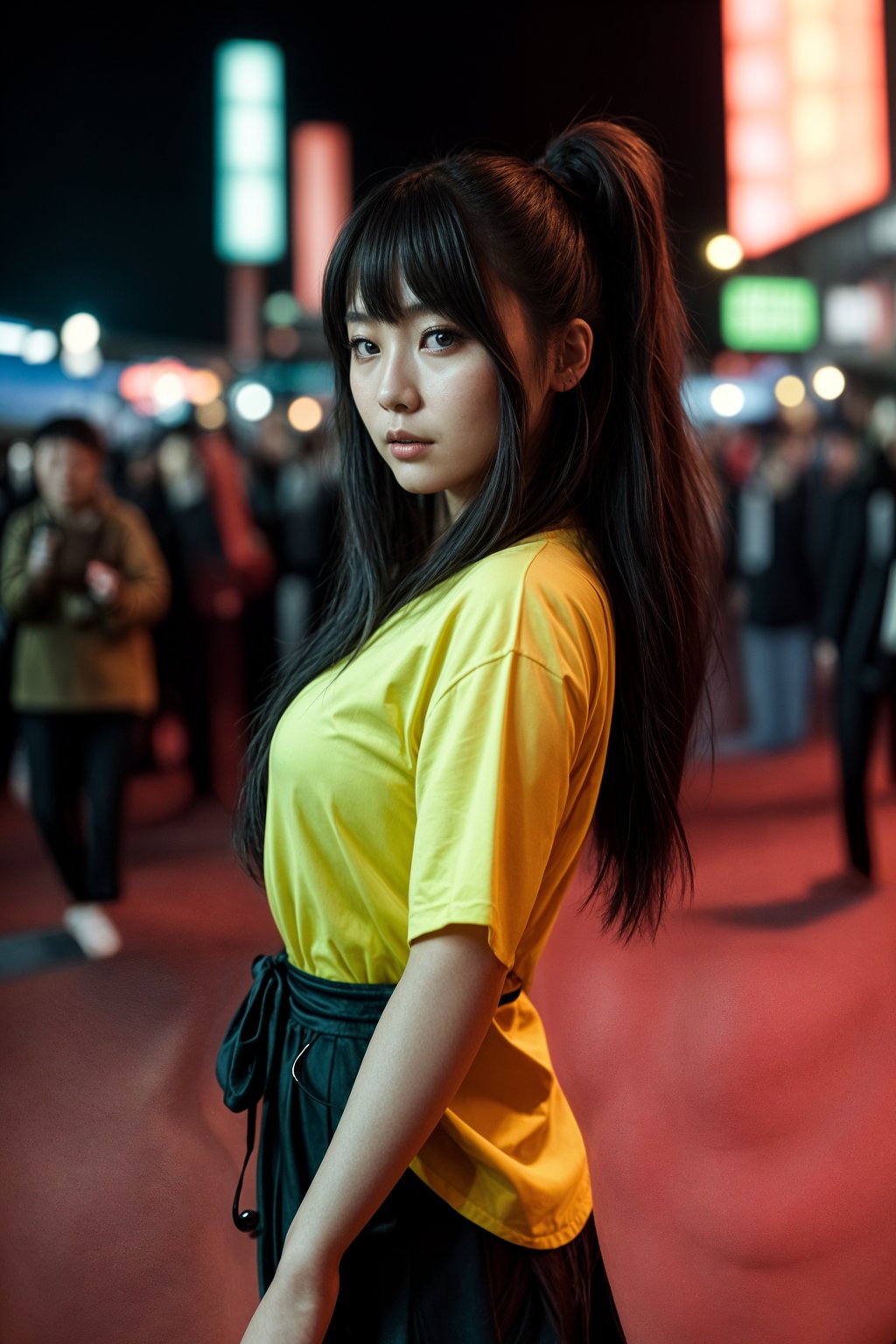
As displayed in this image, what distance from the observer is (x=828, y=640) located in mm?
4426

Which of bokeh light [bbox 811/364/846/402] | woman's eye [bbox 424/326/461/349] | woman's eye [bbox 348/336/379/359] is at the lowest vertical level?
woman's eye [bbox 424/326/461/349]

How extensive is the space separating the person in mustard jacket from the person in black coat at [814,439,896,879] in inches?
86.8

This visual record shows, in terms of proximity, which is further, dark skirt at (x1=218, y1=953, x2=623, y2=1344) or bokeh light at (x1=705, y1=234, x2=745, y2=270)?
bokeh light at (x1=705, y1=234, x2=745, y2=270)

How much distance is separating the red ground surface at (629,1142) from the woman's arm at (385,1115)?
85 centimetres

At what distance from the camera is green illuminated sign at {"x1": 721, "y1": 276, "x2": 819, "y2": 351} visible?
7926mm

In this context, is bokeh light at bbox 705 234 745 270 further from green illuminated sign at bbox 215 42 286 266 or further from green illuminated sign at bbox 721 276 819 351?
green illuminated sign at bbox 215 42 286 266

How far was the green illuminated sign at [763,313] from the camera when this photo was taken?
7.93 meters

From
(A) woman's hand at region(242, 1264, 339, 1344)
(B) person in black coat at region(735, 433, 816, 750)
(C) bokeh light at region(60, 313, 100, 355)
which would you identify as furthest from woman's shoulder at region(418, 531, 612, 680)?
(C) bokeh light at region(60, 313, 100, 355)

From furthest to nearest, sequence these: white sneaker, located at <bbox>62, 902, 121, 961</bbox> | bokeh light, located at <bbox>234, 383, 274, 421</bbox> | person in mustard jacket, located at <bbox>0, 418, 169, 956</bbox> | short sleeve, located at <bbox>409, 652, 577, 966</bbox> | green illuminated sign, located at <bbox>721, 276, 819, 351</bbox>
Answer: bokeh light, located at <bbox>234, 383, 274, 421</bbox> → green illuminated sign, located at <bbox>721, 276, 819, 351</bbox> → person in mustard jacket, located at <bbox>0, 418, 169, 956</bbox> → white sneaker, located at <bbox>62, 902, 121, 961</bbox> → short sleeve, located at <bbox>409, 652, 577, 966</bbox>

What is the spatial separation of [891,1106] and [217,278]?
22188mm

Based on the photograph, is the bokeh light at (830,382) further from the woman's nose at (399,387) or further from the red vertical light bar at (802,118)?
the woman's nose at (399,387)

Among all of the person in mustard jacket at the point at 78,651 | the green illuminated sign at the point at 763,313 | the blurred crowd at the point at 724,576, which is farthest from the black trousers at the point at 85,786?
the green illuminated sign at the point at 763,313

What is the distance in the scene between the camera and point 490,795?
821 millimetres

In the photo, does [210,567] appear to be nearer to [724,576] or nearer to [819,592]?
[724,576]
